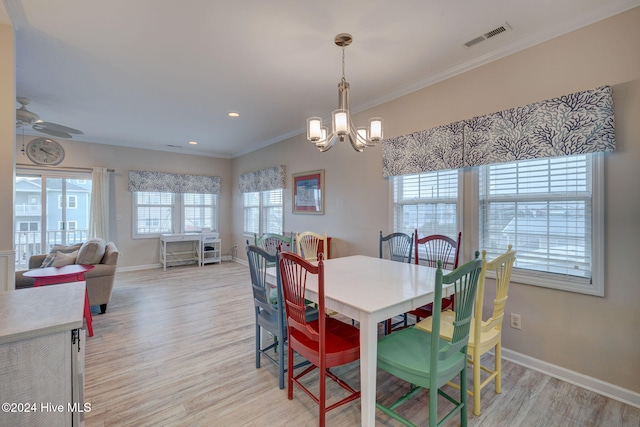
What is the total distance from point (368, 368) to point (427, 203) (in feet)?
6.88

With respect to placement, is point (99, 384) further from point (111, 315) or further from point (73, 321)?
point (111, 315)

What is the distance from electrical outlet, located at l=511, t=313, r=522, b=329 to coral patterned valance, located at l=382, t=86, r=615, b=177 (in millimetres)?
1317

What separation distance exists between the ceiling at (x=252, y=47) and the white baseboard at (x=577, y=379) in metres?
2.59

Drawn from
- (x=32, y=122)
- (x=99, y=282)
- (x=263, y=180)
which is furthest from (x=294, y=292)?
(x=263, y=180)

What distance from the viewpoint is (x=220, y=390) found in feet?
6.91

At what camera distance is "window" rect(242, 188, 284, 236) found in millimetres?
5730

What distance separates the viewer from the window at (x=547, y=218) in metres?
2.15

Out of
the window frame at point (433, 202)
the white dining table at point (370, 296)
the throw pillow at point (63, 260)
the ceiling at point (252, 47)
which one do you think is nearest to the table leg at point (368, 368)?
the white dining table at point (370, 296)

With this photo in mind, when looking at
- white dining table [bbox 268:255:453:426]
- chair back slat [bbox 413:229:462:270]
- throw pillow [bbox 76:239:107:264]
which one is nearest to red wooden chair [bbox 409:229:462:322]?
chair back slat [bbox 413:229:462:270]

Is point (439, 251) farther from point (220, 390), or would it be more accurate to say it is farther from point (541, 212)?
point (220, 390)

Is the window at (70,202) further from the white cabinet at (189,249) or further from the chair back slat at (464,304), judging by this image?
the chair back slat at (464,304)

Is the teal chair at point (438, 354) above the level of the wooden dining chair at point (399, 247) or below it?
below

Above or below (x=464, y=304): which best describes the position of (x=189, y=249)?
below

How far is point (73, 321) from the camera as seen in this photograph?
120 centimetres
